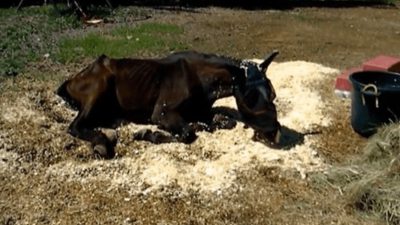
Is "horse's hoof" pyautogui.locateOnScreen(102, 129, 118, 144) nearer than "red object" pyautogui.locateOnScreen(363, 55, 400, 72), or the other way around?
"horse's hoof" pyautogui.locateOnScreen(102, 129, 118, 144)

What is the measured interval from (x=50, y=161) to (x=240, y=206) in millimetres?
1809

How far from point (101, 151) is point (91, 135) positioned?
383mm

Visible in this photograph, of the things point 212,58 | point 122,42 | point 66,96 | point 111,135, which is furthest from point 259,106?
point 122,42

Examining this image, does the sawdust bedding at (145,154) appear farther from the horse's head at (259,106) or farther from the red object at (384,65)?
the red object at (384,65)

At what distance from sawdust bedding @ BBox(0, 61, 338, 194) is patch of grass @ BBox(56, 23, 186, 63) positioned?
227cm

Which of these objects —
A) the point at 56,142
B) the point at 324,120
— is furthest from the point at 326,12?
the point at 56,142

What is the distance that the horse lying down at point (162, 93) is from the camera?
623 centimetres

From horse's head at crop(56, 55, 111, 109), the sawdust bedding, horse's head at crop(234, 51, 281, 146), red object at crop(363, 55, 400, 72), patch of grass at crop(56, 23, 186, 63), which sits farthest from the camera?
patch of grass at crop(56, 23, 186, 63)

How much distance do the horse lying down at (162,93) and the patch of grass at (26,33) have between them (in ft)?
7.18

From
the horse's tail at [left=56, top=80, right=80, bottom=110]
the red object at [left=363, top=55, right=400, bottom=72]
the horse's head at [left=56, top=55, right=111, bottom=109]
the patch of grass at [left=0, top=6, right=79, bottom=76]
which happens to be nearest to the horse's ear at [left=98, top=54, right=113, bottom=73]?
the horse's head at [left=56, top=55, right=111, bottom=109]

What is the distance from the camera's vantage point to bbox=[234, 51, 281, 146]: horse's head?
5926mm

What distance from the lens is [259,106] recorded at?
5.97m

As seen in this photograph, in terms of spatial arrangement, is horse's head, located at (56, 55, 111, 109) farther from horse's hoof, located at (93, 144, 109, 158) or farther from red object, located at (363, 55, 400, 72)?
red object, located at (363, 55, 400, 72)

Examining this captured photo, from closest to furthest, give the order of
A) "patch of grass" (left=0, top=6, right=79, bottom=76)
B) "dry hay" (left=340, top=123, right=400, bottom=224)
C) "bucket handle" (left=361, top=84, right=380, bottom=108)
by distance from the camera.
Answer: "dry hay" (left=340, top=123, right=400, bottom=224) < "bucket handle" (left=361, top=84, right=380, bottom=108) < "patch of grass" (left=0, top=6, right=79, bottom=76)
